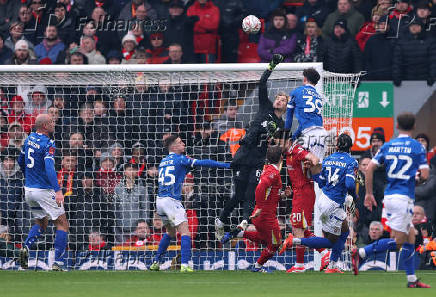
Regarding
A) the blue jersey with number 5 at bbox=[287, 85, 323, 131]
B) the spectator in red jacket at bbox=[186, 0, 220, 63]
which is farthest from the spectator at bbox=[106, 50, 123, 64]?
the blue jersey with number 5 at bbox=[287, 85, 323, 131]

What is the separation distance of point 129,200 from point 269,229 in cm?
345

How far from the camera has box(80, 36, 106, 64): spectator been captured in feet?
64.7

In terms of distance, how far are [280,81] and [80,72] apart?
12.1 ft

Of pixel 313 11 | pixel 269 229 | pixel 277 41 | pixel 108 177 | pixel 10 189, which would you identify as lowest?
pixel 269 229

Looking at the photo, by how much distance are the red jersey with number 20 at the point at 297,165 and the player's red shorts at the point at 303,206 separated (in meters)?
0.08

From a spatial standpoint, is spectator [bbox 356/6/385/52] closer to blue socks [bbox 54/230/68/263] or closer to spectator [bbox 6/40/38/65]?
spectator [bbox 6/40/38/65]

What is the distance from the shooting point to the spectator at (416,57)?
58.2 feet

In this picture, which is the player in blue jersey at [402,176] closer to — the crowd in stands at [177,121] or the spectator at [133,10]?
the crowd in stands at [177,121]

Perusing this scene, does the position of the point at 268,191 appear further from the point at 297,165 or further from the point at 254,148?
the point at 254,148

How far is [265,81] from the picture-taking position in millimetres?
15188

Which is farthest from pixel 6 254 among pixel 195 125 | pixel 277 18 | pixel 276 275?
pixel 277 18

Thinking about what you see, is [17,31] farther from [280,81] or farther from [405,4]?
[405,4]

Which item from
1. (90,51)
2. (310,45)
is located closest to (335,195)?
(310,45)

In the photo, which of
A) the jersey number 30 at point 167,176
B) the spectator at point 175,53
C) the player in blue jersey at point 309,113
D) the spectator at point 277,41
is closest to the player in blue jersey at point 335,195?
the player in blue jersey at point 309,113
